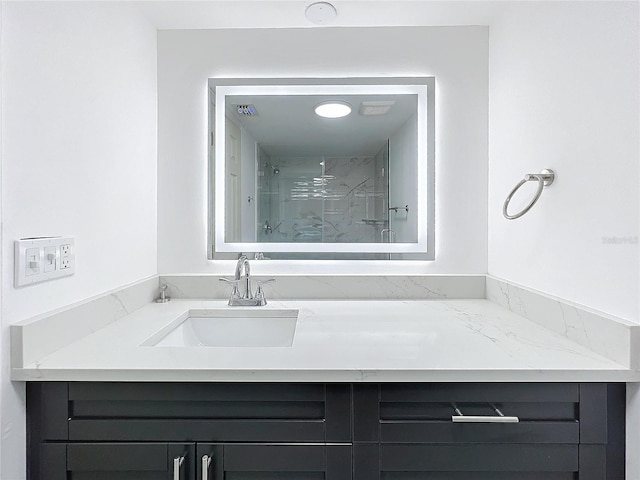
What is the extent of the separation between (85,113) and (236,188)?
2.31 feet

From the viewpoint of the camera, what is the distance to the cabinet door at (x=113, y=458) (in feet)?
3.14

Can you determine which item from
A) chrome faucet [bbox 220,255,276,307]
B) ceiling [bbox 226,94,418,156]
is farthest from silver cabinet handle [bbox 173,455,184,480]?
ceiling [bbox 226,94,418,156]

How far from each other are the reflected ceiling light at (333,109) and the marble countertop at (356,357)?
37.5 inches

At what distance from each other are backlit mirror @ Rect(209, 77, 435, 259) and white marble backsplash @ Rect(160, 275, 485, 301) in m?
0.12

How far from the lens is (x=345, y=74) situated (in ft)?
5.89

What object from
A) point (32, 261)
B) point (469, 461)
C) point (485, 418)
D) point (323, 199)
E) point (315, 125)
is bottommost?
point (469, 461)

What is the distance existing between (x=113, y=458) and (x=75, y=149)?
0.85 metres

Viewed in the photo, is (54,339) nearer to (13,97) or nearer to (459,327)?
(13,97)

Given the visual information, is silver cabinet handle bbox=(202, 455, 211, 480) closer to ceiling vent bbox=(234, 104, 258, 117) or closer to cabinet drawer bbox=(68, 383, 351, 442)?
cabinet drawer bbox=(68, 383, 351, 442)

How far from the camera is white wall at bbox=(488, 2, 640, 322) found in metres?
→ 0.96

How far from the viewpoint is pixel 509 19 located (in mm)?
1585

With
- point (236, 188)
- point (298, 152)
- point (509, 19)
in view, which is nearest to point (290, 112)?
point (298, 152)

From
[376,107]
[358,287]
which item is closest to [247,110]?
[376,107]

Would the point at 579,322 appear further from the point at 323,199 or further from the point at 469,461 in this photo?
the point at 323,199
